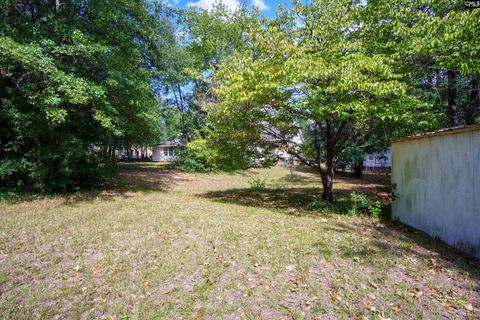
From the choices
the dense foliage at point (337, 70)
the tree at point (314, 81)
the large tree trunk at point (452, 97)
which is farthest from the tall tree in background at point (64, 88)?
the large tree trunk at point (452, 97)

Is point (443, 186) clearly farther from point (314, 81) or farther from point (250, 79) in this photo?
point (250, 79)

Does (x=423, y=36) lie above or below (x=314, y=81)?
above

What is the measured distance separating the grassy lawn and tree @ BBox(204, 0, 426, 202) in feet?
9.29

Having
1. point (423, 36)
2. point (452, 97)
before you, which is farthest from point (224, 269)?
point (452, 97)

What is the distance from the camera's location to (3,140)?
7.84m

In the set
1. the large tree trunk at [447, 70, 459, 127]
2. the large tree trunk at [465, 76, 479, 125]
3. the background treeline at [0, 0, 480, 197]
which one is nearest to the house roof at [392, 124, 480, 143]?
the background treeline at [0, 0, 480, 197]

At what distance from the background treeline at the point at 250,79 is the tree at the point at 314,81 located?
0.03 m

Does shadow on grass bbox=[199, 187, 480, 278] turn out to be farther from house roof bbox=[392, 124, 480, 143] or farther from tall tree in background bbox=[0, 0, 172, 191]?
tall tree in background bbox=[0, 0, 172, 191]

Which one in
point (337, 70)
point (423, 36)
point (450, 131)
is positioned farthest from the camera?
point (423, 36)

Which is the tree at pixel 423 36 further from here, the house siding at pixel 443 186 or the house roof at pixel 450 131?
the house siding at pixel 443 186

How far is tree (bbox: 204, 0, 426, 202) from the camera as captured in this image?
5539 millimetres

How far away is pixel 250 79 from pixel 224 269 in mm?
4376

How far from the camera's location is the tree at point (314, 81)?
18.2ft

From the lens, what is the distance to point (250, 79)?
618cm
